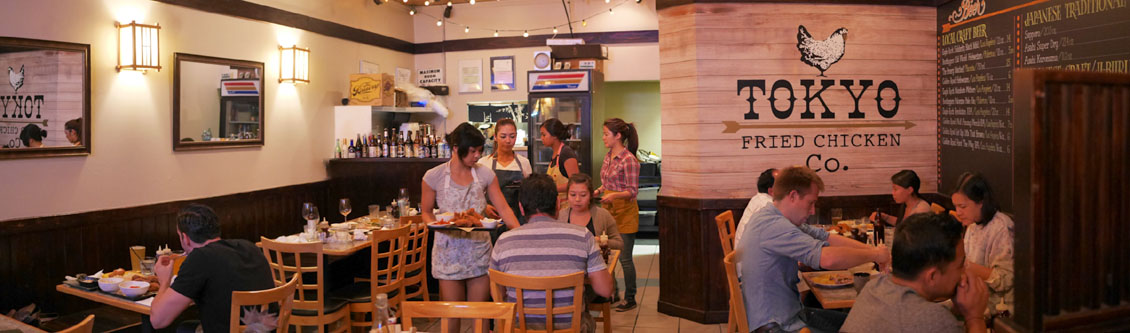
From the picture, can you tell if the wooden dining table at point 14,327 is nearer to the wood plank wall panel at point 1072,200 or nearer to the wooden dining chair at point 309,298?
the wooden dining chair at point 309,298

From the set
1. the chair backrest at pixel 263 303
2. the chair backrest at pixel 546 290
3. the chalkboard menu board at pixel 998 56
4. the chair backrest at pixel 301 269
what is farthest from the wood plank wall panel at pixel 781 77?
the chair backrest at pixel 263 303

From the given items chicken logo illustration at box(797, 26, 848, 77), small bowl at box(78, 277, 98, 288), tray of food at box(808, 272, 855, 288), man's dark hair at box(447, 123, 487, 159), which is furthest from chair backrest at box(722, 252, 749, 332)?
small bowl at box(78, 277, 98, 288)

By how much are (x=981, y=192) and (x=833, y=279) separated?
803 millimetres

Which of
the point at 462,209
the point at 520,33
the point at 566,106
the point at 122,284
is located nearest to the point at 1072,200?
the point at 462,209

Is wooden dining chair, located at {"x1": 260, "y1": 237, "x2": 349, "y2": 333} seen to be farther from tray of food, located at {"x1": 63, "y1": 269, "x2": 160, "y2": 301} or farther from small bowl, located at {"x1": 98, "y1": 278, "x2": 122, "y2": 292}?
small bowl, located at {"x1": 98, "y1": 278, "x2": 122, "y2": 292}

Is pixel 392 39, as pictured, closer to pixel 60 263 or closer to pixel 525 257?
pixel 60 263

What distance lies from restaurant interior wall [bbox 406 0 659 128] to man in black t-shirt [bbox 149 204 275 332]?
21.3 feet

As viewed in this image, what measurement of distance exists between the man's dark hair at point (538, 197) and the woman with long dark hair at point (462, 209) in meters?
0.75

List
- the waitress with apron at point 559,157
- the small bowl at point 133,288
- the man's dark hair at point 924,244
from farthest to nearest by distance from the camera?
the waitress with apron at point 559,157 < the small bowl at point 133,288 < the man's dark hair at point 924,244

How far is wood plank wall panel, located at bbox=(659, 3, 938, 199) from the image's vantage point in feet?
18.6

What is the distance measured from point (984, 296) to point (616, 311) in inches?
163

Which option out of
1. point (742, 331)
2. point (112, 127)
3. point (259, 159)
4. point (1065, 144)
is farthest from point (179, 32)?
point (1065, 144)

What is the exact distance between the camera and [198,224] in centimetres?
345

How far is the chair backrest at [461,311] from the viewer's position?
291cm
